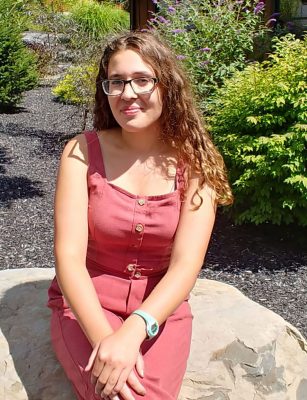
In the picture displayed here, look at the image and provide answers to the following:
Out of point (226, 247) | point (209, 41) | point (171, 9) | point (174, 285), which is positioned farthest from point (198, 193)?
point (171, 9)

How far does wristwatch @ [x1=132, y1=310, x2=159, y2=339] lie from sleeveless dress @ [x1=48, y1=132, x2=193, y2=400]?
4.8 inches

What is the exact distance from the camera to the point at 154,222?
7.88ft

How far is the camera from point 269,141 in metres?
4.68

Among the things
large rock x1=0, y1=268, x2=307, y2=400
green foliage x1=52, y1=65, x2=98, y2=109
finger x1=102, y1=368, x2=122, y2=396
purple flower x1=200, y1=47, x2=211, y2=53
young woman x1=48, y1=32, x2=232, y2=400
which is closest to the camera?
finger x1=102, y1=368, x2=122, y2=396

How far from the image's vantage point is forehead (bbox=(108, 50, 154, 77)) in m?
2.39

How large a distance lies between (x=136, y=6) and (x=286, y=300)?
8.56m

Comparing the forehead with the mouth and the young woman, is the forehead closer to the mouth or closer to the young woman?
the young woman

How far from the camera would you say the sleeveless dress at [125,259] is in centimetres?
234

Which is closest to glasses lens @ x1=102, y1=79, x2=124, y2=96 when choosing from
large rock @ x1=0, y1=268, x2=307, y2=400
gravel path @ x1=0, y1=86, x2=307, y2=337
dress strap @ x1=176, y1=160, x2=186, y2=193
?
dress strap @ x1=176, y1=160, x2=186, y2=193

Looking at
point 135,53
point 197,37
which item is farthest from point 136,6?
point 135,53

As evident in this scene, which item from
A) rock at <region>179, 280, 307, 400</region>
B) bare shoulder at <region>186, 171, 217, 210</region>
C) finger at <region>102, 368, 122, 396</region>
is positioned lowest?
rock at <region>179, 280, 307, 400</region>

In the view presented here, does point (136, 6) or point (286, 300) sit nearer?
point (286, 300)

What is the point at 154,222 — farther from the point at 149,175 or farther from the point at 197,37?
the point at 197,37

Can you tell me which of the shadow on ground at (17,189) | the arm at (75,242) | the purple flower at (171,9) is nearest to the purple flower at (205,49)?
the purple flower at (171,9)
